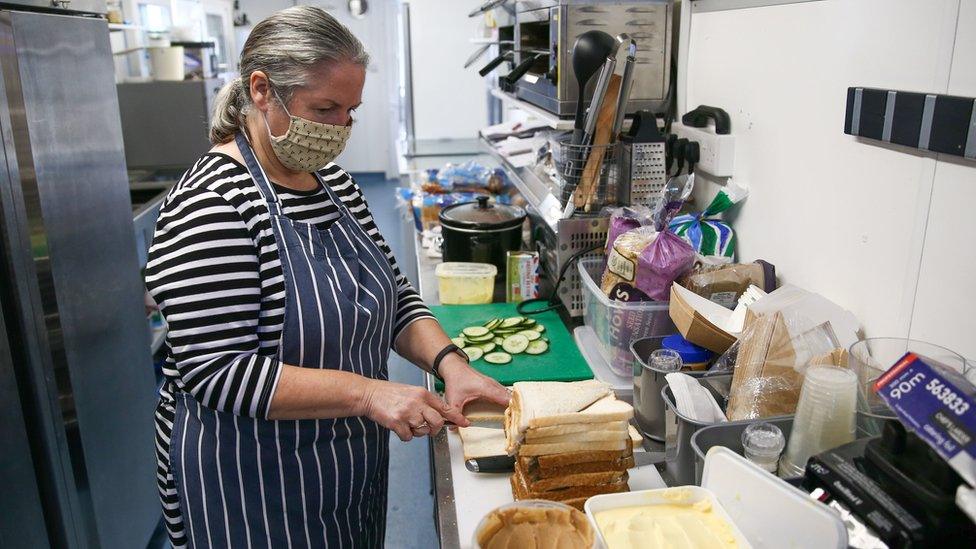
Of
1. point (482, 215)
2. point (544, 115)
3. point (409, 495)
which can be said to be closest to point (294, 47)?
point (544, 115)

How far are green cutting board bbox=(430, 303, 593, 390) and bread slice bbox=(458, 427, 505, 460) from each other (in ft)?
0.79

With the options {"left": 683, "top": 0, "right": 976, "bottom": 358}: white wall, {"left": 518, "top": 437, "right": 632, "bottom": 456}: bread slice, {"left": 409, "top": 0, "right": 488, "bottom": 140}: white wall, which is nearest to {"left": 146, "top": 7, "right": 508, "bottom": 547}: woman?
{"left": 518, "top": 437, "right": 632, "bottom": 456}: bread slice

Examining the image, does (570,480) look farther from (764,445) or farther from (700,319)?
(700,319)

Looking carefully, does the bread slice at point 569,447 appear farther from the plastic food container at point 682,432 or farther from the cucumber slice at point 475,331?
the cucumber slice at point 475,331

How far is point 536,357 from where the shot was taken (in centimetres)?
178

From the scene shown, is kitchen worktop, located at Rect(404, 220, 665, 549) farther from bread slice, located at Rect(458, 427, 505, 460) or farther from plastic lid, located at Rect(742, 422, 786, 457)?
plastic lid, located at Rect(742, 422, 786, 457)

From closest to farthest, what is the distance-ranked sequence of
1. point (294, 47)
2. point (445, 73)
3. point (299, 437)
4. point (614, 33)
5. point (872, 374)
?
point (872, 374) → point (294, 47) → point (299, 437) → point (614, 33) → point (445, 73)

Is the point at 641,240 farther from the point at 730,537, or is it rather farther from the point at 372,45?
the point at 372,45

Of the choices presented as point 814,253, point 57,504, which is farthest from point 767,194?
point 57,504

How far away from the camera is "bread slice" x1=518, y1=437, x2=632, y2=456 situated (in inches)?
45.0

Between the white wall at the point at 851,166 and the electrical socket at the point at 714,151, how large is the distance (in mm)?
23

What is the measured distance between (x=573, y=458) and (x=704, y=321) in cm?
42

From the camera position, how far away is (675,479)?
124 centimetres

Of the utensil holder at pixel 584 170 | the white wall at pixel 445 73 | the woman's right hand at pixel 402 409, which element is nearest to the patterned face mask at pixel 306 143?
the woman's right hand at pixel 402 409
